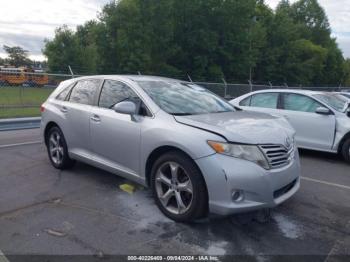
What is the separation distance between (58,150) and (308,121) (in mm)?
5032

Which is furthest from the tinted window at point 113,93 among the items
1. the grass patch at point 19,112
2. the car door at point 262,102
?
the grass patch at point 19,112

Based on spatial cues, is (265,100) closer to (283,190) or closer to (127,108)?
(283,190)

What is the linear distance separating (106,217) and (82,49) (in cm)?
3200

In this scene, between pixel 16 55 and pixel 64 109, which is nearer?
pixel 64 109

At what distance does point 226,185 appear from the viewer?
11.6 ft

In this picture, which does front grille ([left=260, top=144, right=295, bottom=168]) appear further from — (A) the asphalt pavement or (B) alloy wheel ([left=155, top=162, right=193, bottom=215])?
(B) alloy wheel ([left=155, top=162, right=193, bottom=215])

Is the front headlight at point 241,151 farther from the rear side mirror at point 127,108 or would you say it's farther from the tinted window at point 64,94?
the tinted window at point 64,94

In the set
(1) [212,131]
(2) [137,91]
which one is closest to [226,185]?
(1) [212,131]

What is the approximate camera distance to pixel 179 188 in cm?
390

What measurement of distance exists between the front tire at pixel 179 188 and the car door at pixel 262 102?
4793mm

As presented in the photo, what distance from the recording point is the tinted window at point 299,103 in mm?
7749

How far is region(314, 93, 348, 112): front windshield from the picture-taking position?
298 inches

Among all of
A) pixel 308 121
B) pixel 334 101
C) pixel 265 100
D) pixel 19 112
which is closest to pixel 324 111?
pixel 308 121

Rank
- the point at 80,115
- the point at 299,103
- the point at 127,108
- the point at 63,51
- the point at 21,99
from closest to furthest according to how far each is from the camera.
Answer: the point at 127,108 → the point at 80,115 → the point at 299,103 → the point at 21,99 → the point at 63,51
